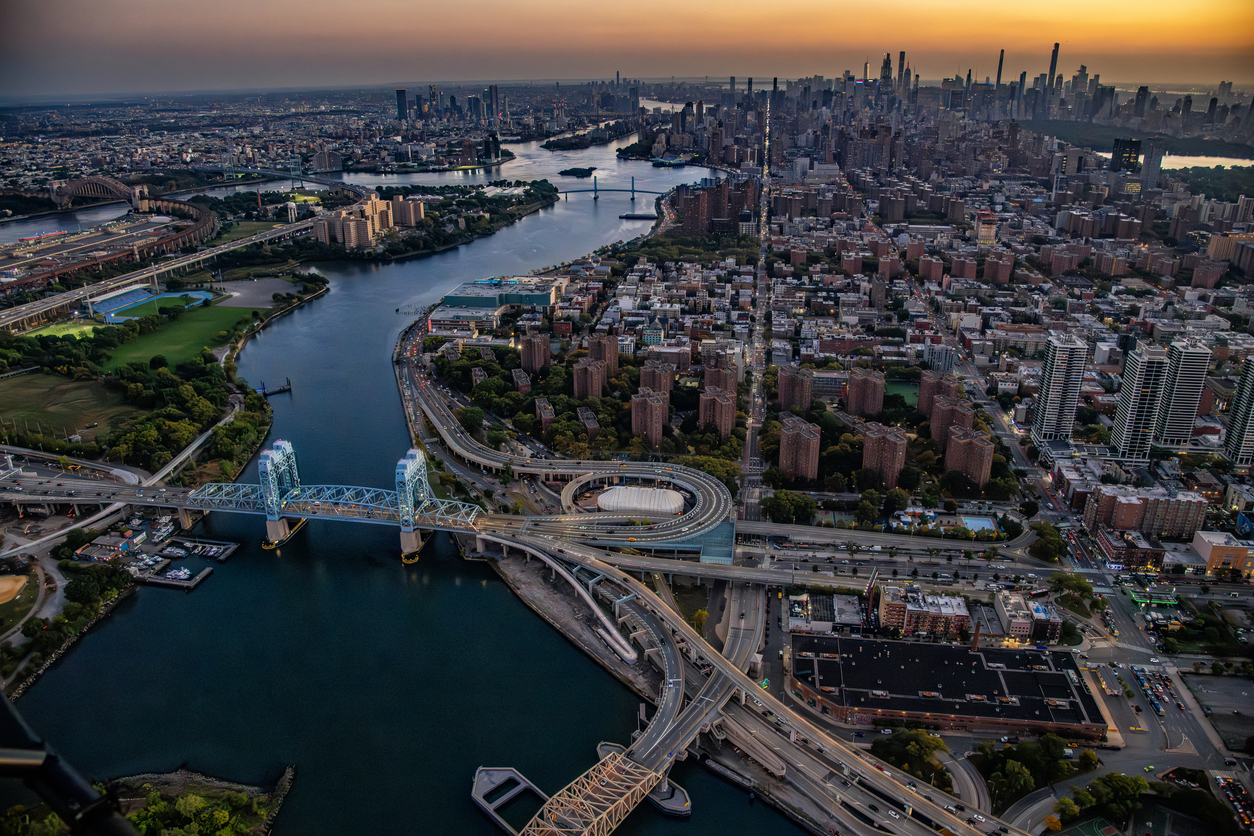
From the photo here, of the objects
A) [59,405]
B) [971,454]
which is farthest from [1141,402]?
[59,405]

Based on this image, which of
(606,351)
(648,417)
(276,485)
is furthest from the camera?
(606,351)

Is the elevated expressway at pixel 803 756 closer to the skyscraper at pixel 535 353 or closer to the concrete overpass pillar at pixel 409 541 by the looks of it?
the concrete overpass pillar at pixel 409 541

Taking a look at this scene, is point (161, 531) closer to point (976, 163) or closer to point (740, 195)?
point (740, 195)

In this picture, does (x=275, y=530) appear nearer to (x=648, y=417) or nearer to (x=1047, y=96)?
(x=648, y=417)

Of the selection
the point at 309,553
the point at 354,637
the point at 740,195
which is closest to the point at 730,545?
the point at 354,637

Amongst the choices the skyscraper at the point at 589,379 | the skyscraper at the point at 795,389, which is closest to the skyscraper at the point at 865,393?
the skyscraper at the point at 795,389

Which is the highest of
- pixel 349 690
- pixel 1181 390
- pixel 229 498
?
pixel 1181 390

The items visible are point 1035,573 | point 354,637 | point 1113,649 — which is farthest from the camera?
point 1035,573
